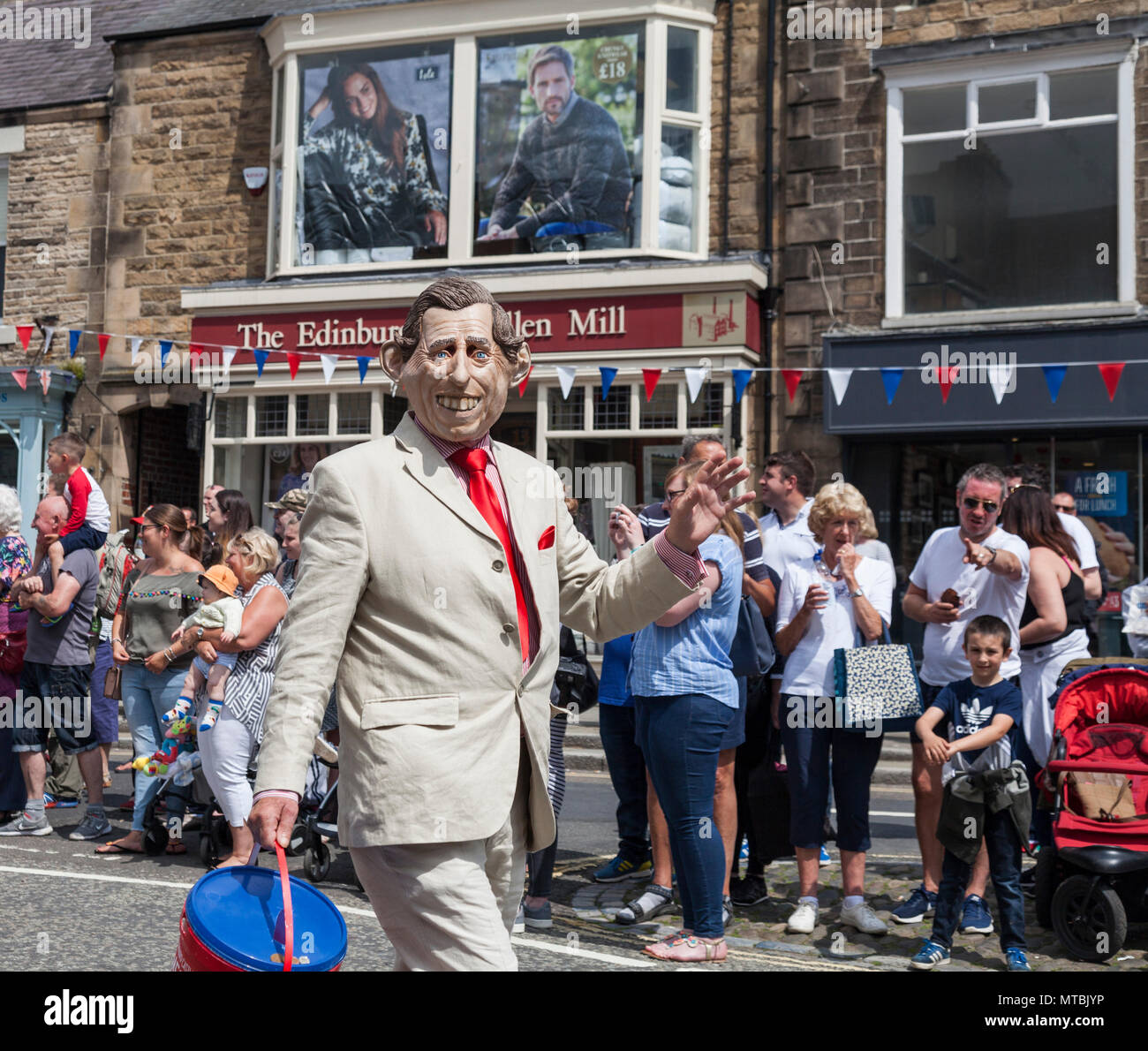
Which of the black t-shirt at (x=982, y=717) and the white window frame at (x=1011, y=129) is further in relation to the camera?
the white window frame at (x=1011, y=129)

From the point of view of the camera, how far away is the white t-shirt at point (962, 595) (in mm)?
6238

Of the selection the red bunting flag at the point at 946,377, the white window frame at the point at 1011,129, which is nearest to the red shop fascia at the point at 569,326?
the white window frame at the point at 1011,129

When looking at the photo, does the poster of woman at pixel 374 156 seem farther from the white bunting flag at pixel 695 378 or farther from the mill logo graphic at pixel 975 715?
the mill logo graphic at pixel 975 715

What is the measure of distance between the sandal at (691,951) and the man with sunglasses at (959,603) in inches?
46.3

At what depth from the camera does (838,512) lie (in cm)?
621

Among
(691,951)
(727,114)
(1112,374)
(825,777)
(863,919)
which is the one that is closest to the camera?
(691,951)

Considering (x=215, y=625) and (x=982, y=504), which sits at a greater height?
(x=982, y=504)

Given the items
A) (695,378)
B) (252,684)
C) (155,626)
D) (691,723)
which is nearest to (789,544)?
(691,723)

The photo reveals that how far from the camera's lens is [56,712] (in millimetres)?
7910

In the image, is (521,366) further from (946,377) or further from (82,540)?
(946,377)

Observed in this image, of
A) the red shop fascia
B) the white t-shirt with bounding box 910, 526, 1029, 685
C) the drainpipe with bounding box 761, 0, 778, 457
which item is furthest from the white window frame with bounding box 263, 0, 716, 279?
the white t-shirt with bounding box 910, 526, 1029, 685

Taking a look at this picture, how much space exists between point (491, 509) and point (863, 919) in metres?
3.55
